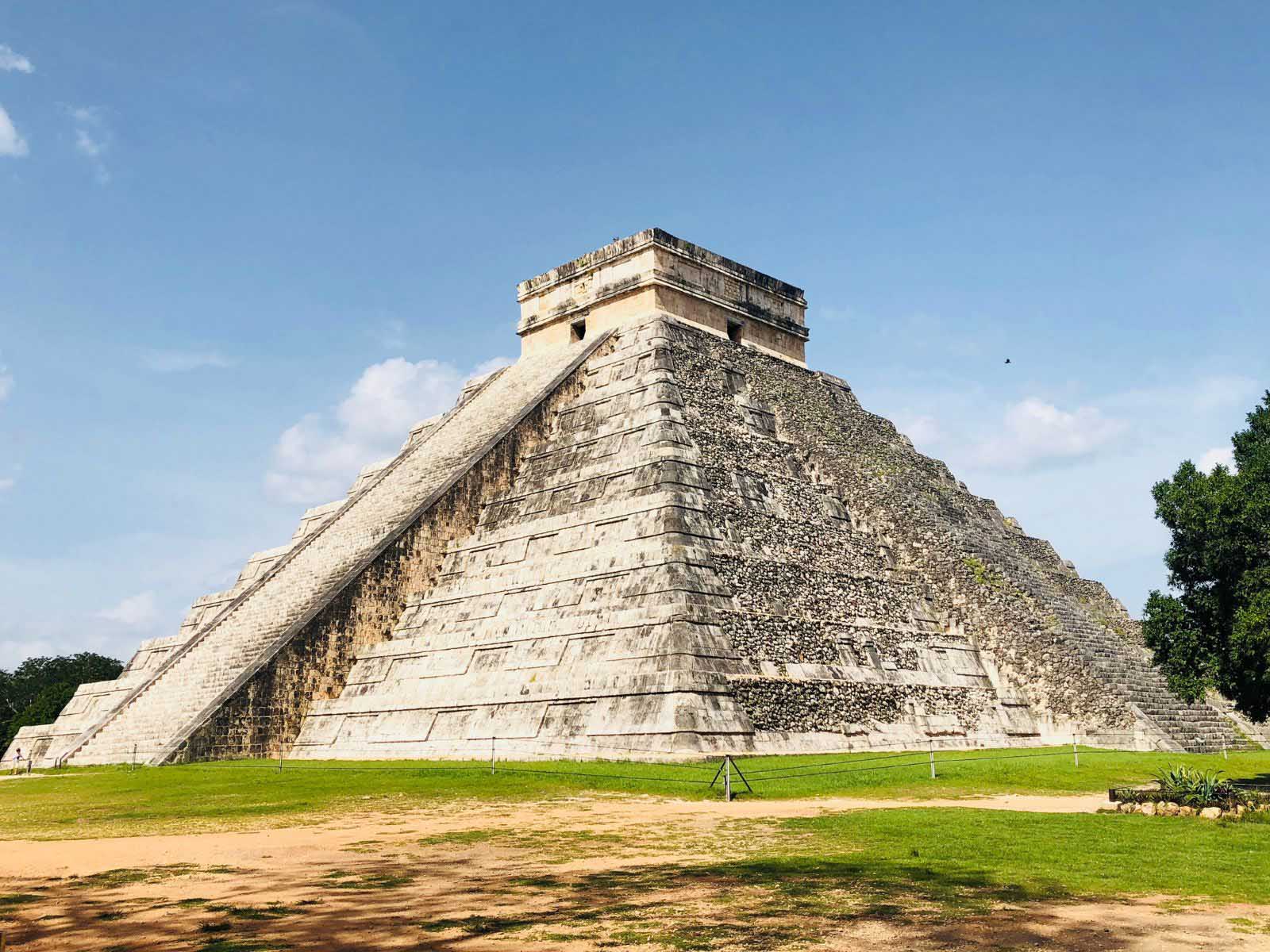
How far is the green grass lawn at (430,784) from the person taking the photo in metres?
12.4

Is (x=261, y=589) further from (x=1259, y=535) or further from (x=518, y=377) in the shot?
(x=1259, y=535)

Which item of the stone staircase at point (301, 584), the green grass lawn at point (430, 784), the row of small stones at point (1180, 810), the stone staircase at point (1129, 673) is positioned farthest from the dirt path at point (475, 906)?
the stone staircase at point (1129, 673)

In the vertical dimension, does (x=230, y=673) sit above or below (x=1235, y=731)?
above

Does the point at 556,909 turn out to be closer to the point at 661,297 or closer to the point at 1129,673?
the point at 1129,673

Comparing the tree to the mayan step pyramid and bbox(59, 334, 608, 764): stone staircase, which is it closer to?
the mayan step pyramid

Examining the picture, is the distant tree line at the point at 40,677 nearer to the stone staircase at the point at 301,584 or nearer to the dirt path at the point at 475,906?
the stone staircase at the point at 301,584

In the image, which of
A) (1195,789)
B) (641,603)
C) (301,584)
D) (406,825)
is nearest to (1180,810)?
(1195,789)

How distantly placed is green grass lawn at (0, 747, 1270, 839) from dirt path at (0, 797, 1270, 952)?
2050 millimetres

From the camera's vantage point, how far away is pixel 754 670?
56.9 feet

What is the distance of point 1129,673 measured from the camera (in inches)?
902

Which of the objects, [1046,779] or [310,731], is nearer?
[1046,779]

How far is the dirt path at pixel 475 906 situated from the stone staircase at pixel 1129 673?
14259mm

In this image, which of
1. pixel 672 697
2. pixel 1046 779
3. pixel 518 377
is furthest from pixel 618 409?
pixel 1046 779

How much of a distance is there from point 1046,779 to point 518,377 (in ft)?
55.0
